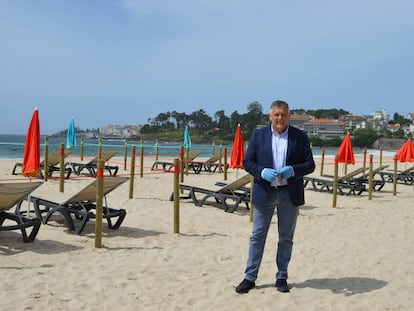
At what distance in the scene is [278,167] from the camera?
11.4 feet

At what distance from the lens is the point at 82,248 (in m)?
4.99

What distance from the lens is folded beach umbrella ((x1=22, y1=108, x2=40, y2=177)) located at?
19.0ft

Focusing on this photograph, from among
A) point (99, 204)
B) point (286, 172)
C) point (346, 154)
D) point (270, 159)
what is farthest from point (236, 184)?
point (346, 154)

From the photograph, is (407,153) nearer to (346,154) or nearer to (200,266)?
(346,154)

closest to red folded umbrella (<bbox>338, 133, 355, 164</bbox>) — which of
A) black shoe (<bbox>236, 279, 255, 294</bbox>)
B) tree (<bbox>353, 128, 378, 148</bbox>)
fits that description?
black shoe (<bbox>236, 279, 255, 294</bbox>)

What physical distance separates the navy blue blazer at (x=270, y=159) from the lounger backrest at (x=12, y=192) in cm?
289

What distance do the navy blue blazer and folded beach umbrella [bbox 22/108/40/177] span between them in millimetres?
3402

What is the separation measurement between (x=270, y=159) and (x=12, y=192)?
10.1 feet

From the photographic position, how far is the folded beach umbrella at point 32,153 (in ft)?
19.0

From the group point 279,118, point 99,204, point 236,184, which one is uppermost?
point 279,118

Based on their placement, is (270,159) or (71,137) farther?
(71,137)

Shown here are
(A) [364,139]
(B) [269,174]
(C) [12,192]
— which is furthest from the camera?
(A) [364,139]

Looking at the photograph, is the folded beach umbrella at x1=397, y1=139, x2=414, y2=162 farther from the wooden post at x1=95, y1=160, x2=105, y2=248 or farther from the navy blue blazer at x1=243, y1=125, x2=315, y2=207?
the navy blue blazer at x1=243, y1=125, x2=315, y2=207

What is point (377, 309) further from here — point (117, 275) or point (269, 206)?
point (117, 275)
